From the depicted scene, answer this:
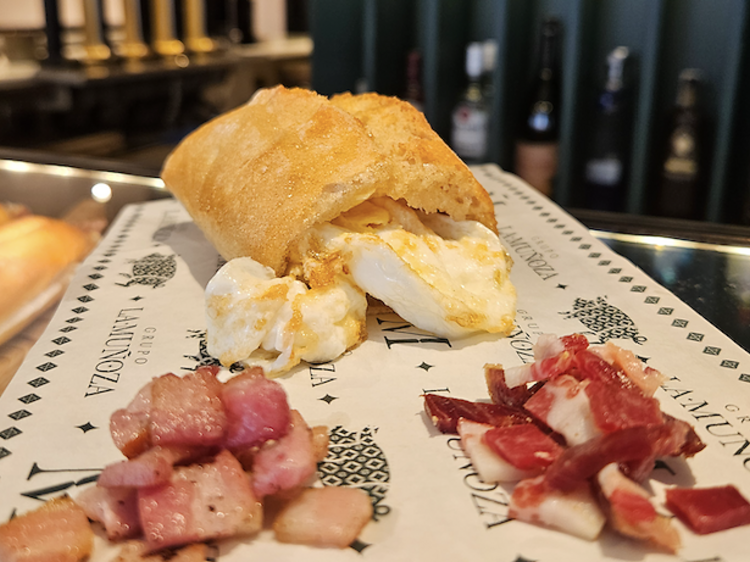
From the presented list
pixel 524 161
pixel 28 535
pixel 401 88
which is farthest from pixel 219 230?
pixel 401 88

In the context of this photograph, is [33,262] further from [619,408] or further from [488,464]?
[619,408]

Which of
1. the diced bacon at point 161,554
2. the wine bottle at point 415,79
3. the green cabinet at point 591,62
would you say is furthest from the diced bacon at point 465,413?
the wine bottle at point 415,79

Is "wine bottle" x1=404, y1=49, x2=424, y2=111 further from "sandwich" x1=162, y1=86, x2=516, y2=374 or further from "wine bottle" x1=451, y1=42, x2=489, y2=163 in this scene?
"sandwich" x1=162, y1=86, x2=516, y2=374

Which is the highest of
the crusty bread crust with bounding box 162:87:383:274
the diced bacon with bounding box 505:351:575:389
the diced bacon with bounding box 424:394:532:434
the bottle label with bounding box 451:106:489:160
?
the crusty bread crust with bounding box 162:87:383:274

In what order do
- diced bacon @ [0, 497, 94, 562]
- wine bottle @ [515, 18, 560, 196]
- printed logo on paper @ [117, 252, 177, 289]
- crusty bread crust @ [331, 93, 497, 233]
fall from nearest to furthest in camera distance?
diced bacon @ [0, 497, 94, 562], crusty bread crust @ [331, 93, 497, 233], printed logo on paper @ [117, 252, 177, 289], wine bottle @ [515, 18, 560, 196]

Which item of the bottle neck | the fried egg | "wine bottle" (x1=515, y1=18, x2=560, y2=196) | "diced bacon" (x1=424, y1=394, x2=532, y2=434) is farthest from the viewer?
"wine bottle" (x1=515, y1=18, x2=560, y2=196)

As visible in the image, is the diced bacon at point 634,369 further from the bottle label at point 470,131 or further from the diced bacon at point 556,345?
the bottle label at point 470,131

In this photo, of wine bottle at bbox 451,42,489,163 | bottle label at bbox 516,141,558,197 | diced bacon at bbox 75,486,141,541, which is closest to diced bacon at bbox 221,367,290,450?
diced bacon at bbox 75,486,141,541
